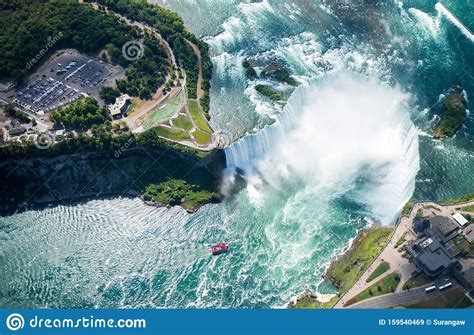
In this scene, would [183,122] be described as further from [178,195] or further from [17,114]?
[17,114]

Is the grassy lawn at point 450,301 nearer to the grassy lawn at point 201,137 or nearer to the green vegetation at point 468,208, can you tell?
the green vegetation at point 468,208

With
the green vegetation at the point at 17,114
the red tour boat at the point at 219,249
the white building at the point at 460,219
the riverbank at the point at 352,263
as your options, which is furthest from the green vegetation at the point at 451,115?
the green vegetation at the point at 17,114

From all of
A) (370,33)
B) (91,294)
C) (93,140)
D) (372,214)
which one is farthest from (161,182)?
(370,33)

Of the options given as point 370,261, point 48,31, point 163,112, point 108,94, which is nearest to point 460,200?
point 370,261

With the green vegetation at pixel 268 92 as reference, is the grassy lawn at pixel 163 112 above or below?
below

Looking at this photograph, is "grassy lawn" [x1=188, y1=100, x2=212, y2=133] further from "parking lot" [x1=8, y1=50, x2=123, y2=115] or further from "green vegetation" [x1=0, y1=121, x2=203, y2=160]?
"parking lot" [x1=8, y1=50, x2=123, y2=115]

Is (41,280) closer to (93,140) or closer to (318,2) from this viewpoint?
(93,140)
